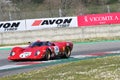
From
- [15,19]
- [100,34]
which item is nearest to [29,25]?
[15,19]

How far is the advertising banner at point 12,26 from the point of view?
31969 millimetres

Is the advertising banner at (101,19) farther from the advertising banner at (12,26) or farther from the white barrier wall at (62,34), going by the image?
the advertising banner at (12,26)

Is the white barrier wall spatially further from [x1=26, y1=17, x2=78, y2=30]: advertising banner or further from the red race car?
the red race car

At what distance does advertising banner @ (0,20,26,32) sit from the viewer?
31969 millimetres

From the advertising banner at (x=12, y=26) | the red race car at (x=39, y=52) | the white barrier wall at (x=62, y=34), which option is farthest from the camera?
the advertising banner at (x=12, y=26)

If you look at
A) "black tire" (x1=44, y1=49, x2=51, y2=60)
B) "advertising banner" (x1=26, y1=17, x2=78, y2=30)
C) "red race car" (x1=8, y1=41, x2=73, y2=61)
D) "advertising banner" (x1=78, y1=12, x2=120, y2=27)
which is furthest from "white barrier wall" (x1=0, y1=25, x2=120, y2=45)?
"black tire" (x1=44, y1=49, x2=51, y2=60)

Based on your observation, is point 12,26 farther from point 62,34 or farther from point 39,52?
point 39,52

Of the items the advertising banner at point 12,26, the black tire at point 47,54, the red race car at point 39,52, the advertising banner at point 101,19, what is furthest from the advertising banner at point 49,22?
the black tire at point 47,54

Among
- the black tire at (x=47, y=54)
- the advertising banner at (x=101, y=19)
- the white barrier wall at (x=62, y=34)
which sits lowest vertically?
the white barrier wall at (x=62, y=34)

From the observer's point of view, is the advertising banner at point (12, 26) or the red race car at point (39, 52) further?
the advertising banner at point (12, 26)

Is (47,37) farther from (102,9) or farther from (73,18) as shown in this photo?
(102,9)

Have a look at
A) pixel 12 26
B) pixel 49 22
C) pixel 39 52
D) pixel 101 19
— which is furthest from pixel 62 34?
pixel 39 52

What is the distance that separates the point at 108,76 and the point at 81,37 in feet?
68.7

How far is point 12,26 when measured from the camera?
32.3 metres
